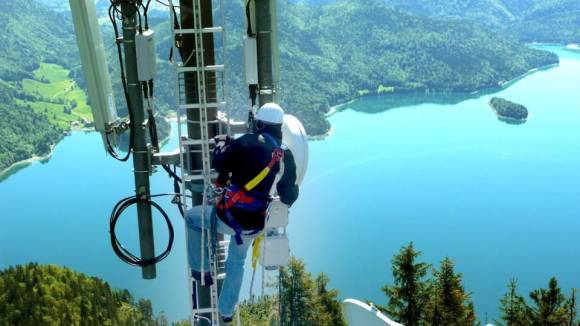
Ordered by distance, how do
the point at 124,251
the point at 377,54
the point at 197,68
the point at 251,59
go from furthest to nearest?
1. the point at 377,54
2. the point at 124,251
3. the point at 251,59
4. the point at 197,68

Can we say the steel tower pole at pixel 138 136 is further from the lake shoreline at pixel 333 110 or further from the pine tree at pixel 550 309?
the lake shoreline at pixel 333 110

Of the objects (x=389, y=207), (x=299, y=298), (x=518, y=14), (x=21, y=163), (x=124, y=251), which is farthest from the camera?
(x=518, y=14)

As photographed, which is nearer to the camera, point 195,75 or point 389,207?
point 195,75

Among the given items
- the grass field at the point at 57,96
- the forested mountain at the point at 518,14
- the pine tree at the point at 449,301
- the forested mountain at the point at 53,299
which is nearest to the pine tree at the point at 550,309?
the pine tree at the point at 449,301

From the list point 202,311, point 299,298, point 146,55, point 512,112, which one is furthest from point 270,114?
point 512,112

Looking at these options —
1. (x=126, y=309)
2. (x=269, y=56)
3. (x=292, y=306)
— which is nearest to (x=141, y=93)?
(x=269, y=56)

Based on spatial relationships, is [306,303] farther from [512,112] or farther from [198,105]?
[512,112]

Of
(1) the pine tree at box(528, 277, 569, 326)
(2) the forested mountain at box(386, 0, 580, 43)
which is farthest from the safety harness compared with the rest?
(2) the forested mountain at box(386, 0, 580, 43)
